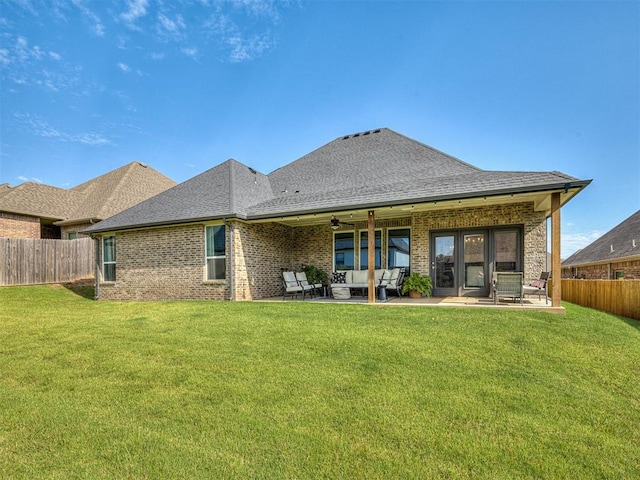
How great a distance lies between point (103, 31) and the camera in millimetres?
11031

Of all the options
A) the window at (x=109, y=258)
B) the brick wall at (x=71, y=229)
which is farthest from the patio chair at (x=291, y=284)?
the brick wall at (x=71, y=229)

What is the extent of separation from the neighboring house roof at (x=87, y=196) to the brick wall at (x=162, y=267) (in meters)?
5.83

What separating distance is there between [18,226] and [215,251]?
1390 cm

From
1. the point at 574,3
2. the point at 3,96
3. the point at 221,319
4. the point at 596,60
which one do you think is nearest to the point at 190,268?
the point at 221,319

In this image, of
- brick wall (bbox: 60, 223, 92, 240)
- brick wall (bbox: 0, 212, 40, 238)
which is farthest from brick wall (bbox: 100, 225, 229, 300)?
brick wall (bbox: 0, 212, 40, 238)

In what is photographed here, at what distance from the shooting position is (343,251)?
1270 cm

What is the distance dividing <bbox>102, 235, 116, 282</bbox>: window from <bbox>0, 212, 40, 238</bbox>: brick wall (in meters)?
7.88

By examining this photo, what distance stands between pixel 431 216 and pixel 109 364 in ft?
32.4

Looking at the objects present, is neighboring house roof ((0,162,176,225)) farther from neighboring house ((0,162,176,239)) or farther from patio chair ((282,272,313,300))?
patio chair ((282,272,313,300))

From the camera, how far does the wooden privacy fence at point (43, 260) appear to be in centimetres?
1346

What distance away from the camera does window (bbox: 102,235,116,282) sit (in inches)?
511

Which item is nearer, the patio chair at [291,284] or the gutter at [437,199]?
the gutter at [437,199]

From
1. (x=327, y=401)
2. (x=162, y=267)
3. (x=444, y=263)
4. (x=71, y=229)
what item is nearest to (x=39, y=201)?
(x=71, y=229)

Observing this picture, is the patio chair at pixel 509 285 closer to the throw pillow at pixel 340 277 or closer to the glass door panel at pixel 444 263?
the glass door panel at pixel 444 263
